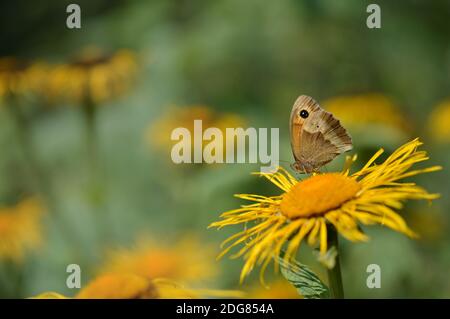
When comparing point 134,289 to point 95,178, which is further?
point 95,178

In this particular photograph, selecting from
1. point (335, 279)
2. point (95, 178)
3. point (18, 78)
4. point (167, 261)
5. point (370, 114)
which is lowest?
point (335, 279)

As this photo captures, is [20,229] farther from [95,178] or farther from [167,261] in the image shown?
[167,261]

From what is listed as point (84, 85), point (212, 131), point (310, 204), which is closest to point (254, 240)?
point (310, 204)

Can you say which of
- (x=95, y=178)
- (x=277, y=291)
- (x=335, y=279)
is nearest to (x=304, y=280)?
(x=335, y=279)

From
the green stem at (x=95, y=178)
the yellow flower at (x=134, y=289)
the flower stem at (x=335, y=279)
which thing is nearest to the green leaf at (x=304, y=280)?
the flower stem at (x=335, y=279)

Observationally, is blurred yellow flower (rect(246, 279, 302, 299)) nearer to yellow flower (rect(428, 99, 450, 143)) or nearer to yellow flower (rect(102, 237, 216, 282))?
yellow flower (rect(102, 237, 216, 282))

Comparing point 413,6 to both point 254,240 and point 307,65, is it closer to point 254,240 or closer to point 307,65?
point 307,65
